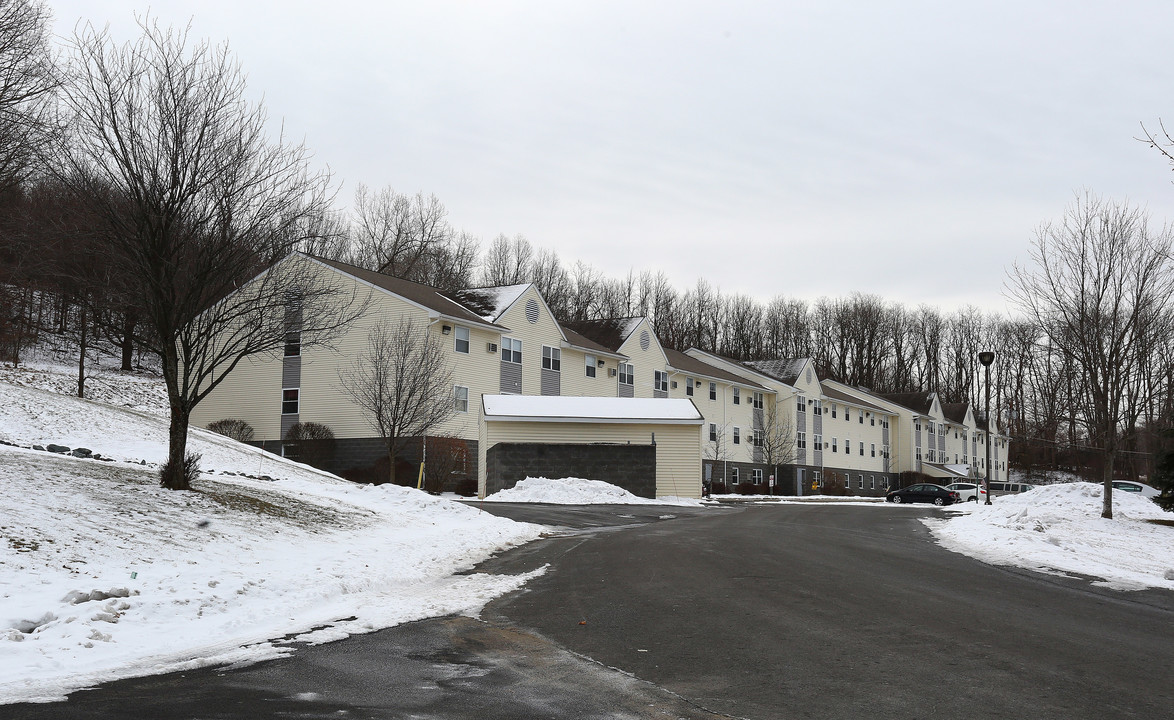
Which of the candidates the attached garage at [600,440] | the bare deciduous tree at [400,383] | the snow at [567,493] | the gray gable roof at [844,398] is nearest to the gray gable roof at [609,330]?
the attached garage at [600,440]

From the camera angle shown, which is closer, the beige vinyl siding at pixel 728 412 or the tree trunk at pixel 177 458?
the tree trunk at pixel 177 458

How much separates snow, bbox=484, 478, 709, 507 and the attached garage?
1767mm

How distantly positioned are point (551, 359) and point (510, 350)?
3.59 m

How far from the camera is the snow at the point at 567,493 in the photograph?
3166 centimetres

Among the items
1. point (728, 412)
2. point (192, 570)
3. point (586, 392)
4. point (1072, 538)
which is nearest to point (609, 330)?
point (586, 392)

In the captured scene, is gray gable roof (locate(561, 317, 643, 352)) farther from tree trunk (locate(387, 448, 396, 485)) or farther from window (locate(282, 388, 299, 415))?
tree trunk (locate(387, 448, 396, 485))

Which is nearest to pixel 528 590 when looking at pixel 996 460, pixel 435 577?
pixel 435 577

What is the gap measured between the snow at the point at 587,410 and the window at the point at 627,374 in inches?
581

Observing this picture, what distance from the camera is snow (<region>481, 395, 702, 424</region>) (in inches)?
1486

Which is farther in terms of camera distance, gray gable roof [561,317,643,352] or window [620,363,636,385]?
gray gable roof [561,317,643,352]

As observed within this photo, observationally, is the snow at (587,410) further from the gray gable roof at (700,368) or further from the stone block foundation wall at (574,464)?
the gray gable roof at (700,368)

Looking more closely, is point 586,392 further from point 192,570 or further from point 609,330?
point 192,570

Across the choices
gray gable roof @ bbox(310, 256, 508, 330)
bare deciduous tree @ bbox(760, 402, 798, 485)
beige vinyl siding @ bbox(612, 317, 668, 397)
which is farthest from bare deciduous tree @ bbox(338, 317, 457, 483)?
bare deciduous tree @ bbox(760, 402, 798, 485)

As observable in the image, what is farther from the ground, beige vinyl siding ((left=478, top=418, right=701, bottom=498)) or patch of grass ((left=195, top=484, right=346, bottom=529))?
beige vinyl siding ((left=478, top=418, right=701, bottom=498))
